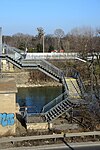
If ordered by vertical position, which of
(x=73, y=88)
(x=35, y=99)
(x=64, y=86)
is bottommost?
(x=35, y=99)

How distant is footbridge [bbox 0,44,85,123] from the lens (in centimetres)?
2555

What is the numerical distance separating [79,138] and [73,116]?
313 inches

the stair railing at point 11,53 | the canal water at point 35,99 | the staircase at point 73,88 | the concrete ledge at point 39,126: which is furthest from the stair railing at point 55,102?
the stair railing at point 11,53

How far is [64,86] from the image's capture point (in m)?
27.9

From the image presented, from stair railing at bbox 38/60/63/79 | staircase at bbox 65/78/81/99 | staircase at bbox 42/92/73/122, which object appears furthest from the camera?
stair railing at bbox 38/60/63/79

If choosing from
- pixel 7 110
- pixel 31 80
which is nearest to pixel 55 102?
pixel 7 110

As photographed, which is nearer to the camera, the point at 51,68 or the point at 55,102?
the point at 55,102

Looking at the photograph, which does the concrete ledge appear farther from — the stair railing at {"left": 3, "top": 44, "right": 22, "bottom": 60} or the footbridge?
the stair railing at {"left": 3, "top": 44, "right": 22, "bottom": 60}

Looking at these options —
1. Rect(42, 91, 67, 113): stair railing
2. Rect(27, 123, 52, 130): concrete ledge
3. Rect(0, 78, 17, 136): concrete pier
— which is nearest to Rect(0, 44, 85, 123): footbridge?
Rect(42, 91, 67, 113): stair railing

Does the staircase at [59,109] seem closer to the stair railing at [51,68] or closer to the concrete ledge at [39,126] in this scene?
the concrete ledge at [39,126]

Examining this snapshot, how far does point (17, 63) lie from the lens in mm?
32688

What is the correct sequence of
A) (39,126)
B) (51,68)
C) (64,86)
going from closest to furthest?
(39,126)
(64,86)
(51,68)

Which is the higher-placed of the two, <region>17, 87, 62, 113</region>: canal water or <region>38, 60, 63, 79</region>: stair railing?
<region>38, 60, 63, 79</region>: stair railing

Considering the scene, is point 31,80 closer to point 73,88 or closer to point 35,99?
point 35,99
